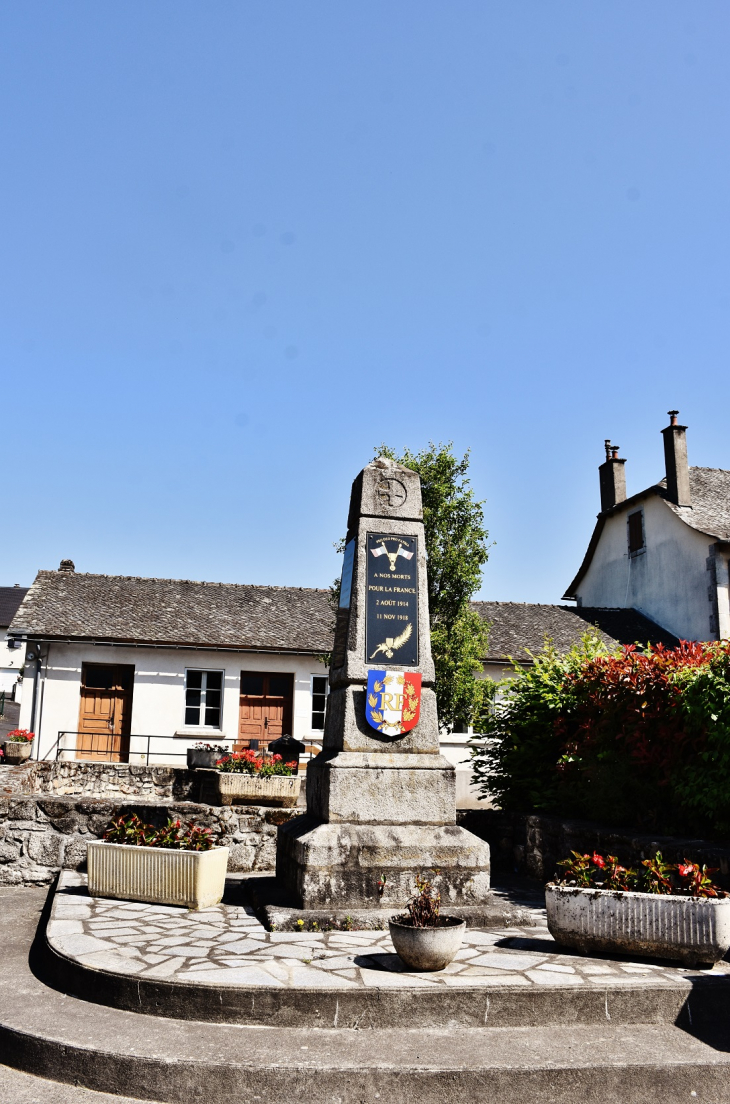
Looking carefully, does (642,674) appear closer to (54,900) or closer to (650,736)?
(650,736)

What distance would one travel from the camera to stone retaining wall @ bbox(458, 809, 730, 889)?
6.84 meters

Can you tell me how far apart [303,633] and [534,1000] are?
55.4 ft

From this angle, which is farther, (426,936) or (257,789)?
(257,789)

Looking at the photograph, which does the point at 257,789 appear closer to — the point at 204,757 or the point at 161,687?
the point at 204,757

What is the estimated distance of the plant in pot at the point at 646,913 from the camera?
5.33 meters

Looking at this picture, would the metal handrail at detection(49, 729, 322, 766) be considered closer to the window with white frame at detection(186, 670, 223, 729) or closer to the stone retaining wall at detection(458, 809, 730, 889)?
the window with white frame at detection(186, 670, 223, 729)

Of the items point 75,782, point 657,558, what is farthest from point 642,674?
point 657,558

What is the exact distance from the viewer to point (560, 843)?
859cm

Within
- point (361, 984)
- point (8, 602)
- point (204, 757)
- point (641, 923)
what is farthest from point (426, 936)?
point (8, 602)

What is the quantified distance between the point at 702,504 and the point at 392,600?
1803 centimetres

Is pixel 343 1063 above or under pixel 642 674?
under

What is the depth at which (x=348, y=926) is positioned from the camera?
6.34 meters

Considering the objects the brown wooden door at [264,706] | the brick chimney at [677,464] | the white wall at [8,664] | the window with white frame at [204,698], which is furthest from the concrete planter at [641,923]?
the white wall at [8,664]

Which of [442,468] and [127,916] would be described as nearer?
[127,916]
